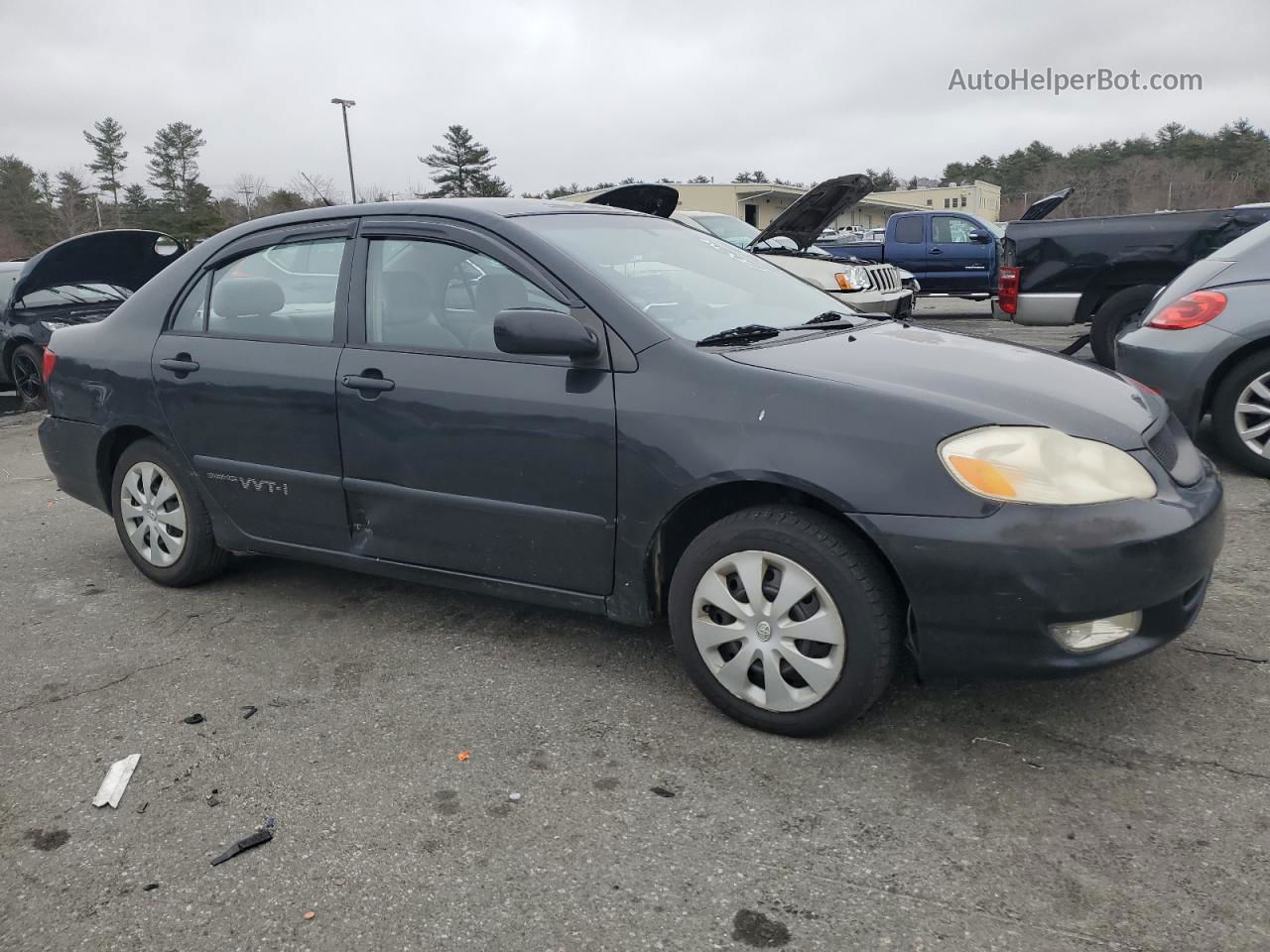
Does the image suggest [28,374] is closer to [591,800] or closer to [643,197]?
[643,197]

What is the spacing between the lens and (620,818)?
2439 mm

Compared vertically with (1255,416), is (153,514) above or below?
below

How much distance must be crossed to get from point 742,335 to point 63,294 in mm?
9622

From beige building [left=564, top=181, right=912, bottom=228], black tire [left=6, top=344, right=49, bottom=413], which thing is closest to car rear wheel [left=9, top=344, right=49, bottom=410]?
black tire [left=6, top=344, right=49, bottom=413]

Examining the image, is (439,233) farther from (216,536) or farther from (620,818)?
(620,818)

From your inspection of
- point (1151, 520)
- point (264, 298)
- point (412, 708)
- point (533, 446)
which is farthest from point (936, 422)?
point (264, 298)

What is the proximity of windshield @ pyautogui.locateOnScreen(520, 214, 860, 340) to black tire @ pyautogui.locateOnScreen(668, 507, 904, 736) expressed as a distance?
665mm

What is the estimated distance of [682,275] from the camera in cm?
349

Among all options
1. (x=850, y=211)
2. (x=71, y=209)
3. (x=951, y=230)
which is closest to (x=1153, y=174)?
(x=850, y=211)

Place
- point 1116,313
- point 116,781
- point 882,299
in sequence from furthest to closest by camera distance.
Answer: point 882,299
point 1116,313
point 116,781

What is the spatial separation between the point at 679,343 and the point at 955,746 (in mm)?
1415

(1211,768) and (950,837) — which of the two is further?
(1211,768)

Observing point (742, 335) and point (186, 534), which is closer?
point (742, 335)

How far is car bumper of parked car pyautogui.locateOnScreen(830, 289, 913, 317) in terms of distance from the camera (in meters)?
9.45
